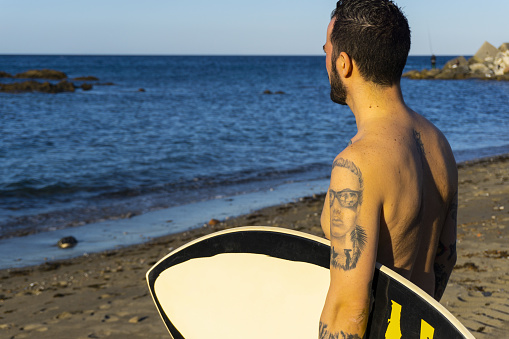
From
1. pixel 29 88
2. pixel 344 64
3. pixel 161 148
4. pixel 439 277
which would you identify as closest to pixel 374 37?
pixel 344 64

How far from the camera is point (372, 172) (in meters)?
1.37

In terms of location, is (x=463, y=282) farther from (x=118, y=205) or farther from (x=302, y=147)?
(x=302, y=147)

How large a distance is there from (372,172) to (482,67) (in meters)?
53.9

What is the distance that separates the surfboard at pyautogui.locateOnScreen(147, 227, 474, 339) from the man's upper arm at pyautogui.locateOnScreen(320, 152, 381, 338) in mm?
156

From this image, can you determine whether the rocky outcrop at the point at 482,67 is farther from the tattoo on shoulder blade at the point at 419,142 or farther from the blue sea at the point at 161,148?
the tattoo on shoulder blade at the point at 419,142

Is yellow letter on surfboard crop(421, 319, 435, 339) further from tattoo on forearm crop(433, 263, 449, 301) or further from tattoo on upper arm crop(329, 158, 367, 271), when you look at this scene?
tattoo on forearm crop(433, 263, 449, 301)

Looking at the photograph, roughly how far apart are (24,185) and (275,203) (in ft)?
18.6

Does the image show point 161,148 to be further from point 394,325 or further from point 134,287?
point 394,325

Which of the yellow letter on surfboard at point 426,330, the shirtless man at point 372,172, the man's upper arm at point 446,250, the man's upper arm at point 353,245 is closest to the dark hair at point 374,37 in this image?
the shirtless man at point 372,172

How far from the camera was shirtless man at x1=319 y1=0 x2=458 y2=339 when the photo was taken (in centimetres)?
138

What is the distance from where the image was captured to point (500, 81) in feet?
146

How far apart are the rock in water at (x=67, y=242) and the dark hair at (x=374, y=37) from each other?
6674mm

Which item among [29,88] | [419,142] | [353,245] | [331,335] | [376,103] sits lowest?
[29,88]

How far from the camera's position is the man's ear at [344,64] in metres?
1.48
